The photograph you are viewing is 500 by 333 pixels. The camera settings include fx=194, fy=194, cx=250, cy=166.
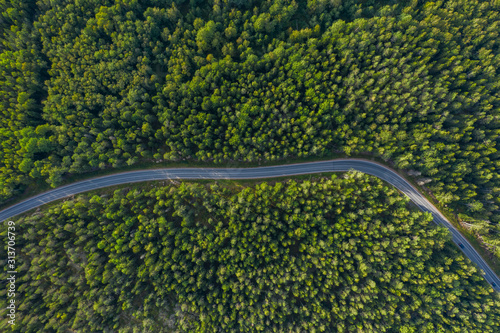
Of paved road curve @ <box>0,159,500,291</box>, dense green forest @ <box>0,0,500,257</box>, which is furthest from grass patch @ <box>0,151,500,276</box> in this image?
dense green forest @ <box>0,0,500,257</box>

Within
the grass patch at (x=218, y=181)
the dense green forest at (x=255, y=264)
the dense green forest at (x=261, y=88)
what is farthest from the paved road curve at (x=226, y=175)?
the dense green forest at (x=255, y=264)

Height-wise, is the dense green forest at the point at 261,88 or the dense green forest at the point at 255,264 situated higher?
the dense green forest at the point at 261,88

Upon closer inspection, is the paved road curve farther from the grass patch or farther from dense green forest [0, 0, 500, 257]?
dense green forest [0, 0, 500, 257]

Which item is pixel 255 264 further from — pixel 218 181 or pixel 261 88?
pixel 261 88

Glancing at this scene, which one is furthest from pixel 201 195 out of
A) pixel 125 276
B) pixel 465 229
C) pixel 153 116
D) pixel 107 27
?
pixel 465 229

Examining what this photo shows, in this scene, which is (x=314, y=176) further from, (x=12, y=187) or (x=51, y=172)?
(x=12, y=187)

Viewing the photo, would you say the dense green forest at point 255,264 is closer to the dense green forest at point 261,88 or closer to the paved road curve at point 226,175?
the paved road curve at point 226,175

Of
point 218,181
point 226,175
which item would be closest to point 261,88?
point 226,175
